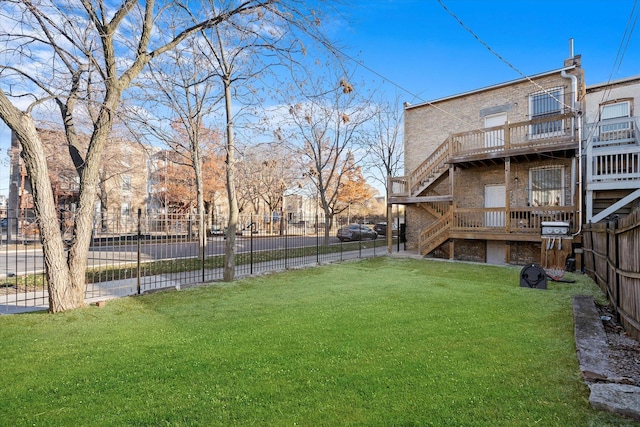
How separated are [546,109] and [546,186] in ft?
10.3

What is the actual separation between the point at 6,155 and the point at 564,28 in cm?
2691

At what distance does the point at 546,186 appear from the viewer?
13.4 meters

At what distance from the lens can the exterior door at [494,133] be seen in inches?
555

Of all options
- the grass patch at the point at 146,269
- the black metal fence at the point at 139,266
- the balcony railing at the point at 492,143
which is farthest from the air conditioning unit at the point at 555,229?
the black metal fence at the point at 139,266

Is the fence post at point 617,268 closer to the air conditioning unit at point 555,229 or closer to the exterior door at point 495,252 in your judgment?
the air conditioning unit at point 555,229

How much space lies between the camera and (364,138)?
23203 mm

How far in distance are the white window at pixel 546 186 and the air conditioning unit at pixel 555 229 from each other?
280 centimetres

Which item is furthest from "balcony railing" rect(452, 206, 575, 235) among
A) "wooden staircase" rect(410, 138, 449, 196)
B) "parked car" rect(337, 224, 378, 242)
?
"parked car" rect(337, 224, 378, 242)

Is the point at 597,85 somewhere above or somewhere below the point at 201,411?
above

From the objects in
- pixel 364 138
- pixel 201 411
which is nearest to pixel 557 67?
pixel 364 138

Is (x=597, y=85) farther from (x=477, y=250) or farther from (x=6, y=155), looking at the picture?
(x=6, y=155)

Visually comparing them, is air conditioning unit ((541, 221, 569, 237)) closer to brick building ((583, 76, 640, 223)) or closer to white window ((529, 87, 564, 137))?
brick building ((583, 76, 640, 223))

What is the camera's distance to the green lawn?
8.64ft

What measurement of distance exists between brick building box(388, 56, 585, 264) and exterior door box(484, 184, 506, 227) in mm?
39
